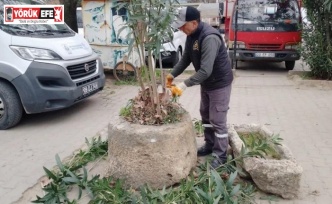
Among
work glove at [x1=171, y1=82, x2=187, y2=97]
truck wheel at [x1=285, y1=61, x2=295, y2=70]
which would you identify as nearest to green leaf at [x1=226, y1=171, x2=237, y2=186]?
work glove at [x1=171, y1=82, x2=187, y2=97]

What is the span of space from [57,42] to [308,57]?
19.2 feet

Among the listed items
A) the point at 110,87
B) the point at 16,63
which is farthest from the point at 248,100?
the point at 16,63

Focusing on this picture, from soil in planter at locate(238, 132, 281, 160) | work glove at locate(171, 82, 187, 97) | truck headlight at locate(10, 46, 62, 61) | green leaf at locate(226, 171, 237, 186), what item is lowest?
green leaf at locate(226, 171, 237, 186)

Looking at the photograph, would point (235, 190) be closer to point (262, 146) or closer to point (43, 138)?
point (262, 146)

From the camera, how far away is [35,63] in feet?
18.1

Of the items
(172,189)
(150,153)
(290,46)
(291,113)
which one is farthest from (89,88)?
(290,46)

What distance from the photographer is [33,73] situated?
5.50 m

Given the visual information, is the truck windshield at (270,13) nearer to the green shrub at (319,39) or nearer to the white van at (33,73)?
the green shrub at (319,39)

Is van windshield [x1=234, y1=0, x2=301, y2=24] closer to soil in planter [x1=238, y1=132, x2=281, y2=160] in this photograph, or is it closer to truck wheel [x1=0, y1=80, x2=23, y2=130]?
soil in planter [x1=238, y1=132, x2=281, y2=160]

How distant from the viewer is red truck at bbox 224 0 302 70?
1014 cm

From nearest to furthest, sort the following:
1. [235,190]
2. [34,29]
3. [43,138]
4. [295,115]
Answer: [235,190] → [43,138] → [34,29] → [295,115]

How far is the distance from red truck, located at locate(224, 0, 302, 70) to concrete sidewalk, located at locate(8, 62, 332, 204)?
58 cm

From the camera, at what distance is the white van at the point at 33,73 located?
18.1ft

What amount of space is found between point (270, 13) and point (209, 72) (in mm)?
7650
